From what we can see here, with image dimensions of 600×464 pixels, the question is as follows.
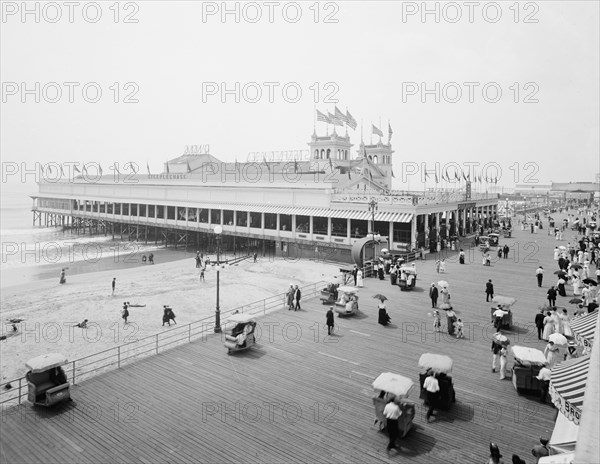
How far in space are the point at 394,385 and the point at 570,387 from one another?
11.8 ft

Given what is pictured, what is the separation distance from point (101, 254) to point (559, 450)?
179ft

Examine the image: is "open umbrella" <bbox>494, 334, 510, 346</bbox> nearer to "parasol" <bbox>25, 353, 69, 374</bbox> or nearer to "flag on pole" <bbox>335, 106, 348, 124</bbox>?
"parasol" <bbox>25, 353, 69, 374</bbox>

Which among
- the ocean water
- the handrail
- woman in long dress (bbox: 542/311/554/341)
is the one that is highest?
woman in long dress (bbox: 542/311/554/341)

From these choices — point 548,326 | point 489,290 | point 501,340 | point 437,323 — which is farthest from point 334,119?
point 501,340

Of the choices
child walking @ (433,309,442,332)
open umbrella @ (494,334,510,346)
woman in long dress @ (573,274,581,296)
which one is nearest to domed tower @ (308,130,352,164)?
woman in long dress @ (573,274,581,296)

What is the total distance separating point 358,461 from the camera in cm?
905

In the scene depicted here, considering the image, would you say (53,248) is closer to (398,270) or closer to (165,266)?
(165,266)

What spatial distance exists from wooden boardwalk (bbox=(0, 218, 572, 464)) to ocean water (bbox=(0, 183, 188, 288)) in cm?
3111

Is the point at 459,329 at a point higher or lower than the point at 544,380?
lower

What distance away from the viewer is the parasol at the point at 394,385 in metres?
9.77

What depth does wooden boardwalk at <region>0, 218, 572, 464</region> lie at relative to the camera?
9.47 m

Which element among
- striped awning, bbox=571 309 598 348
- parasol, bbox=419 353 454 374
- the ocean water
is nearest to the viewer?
striped awning, bbox=571 309 598 348

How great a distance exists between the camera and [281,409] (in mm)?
11234

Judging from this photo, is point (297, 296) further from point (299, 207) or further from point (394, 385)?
point (299, 207)
